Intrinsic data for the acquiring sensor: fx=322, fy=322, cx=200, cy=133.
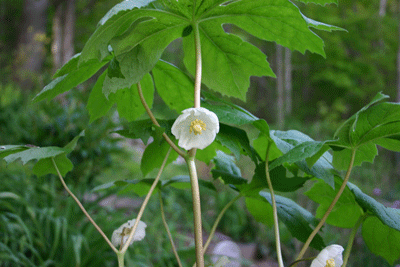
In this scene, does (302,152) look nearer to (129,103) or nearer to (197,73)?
(197,73)

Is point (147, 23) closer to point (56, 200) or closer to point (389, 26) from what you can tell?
point (56, 200)

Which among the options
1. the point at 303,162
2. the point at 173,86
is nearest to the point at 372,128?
the point at 303,162

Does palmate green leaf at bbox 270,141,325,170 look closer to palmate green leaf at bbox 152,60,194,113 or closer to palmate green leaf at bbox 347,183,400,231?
palmate green leaf at bbox 347,183,400,231

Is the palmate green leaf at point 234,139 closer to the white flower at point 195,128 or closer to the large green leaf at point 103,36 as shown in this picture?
the white flower at point 195,128

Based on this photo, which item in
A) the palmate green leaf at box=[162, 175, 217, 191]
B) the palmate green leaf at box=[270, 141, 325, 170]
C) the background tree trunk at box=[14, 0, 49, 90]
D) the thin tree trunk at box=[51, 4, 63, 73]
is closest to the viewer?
the palmate green leaf at box=[270, 141, 325, 170]

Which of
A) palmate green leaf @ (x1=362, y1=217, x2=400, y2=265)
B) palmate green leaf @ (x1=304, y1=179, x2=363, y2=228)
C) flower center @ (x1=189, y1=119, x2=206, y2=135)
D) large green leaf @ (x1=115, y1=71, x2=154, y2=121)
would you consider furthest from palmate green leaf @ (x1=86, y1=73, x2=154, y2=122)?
palmate green leaf @ (x1=362, y1=217, x2=400, y2=265)

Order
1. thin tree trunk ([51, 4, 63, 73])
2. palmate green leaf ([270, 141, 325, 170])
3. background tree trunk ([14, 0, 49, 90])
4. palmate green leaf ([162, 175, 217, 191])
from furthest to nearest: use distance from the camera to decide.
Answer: background tree trunk ([14, 0, 49, 90])
thin tree trunk ([51, 4, 63, 73])
palmate green leaf ([162, 175, 217, 191])
palmate green leaf ([270, 141, 325, 170])

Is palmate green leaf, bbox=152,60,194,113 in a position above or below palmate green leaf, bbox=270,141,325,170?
above
